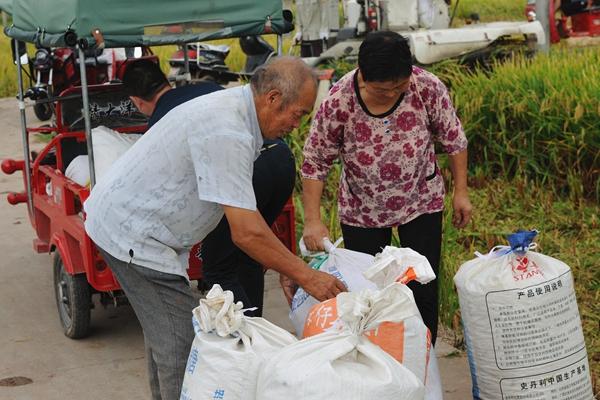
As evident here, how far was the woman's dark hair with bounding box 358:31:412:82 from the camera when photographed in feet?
12.2

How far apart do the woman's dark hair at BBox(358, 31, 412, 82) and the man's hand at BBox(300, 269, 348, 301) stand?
31.5 inches

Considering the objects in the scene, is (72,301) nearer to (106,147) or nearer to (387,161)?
(106,147)

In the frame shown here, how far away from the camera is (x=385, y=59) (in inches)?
146

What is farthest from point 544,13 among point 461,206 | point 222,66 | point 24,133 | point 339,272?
point 339,272

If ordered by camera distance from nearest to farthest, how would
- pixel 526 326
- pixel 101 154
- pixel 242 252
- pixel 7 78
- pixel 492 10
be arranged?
pixel 526 326 → pixel 242 252 → pixel 101 154 → pixel 7 78 → pixel 492 10

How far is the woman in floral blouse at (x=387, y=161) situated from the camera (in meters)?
3.98

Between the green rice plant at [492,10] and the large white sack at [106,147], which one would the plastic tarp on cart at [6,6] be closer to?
the large white sack at [106,147]

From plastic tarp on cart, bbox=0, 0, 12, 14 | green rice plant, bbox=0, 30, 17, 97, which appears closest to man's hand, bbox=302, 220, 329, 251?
plastic tarp on cart, bbox=0, 0, 12, 14

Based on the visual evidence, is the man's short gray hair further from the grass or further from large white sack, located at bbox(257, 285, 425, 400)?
the grass

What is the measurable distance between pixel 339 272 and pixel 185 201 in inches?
29.0

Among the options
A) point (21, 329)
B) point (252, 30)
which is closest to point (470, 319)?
point (252, 30)

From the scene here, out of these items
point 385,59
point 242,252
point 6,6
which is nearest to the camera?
point 385,59

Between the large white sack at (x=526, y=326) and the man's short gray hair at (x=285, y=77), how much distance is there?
38.7 inches

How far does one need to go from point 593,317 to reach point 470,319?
1.53m
